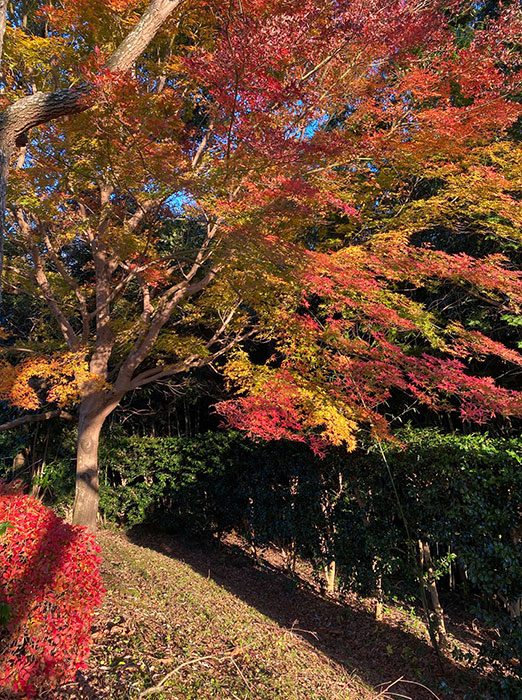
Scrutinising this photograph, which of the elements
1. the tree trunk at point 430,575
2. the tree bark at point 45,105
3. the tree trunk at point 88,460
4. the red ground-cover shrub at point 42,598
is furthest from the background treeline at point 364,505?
the tree bark at point 45,105

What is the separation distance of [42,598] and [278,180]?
508 centimetres

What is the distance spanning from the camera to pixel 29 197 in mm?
5801

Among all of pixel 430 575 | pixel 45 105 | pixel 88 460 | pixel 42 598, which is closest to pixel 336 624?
pixel 430 575

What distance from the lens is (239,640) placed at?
421 centimetres

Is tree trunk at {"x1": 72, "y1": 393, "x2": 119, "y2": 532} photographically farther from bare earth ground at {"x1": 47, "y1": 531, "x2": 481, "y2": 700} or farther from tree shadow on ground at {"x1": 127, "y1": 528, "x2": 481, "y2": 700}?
tree shadow on ground at {"x1": 127, "y1": 528, "x2": 481, "y2": 700}

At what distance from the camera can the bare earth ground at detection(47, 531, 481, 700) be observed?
9.62 ft

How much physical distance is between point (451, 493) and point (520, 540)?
0.72 metres

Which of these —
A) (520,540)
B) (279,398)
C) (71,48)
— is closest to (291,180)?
(279,398)

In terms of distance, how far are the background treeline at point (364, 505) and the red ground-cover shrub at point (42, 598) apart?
355cm

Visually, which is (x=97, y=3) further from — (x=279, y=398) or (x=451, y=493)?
(x=451, y=493)

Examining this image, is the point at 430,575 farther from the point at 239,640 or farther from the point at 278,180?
the point at 278,180

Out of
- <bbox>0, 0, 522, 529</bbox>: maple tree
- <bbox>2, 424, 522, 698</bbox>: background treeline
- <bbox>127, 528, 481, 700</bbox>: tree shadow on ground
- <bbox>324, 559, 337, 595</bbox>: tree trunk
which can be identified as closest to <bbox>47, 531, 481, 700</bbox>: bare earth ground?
<bbox>127, 528, 481, 700</bbox>: tree shadow on ground

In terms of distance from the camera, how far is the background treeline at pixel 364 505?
417cm

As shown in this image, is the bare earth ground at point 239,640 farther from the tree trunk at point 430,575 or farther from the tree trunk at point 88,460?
the tree trunk at point 88,460
